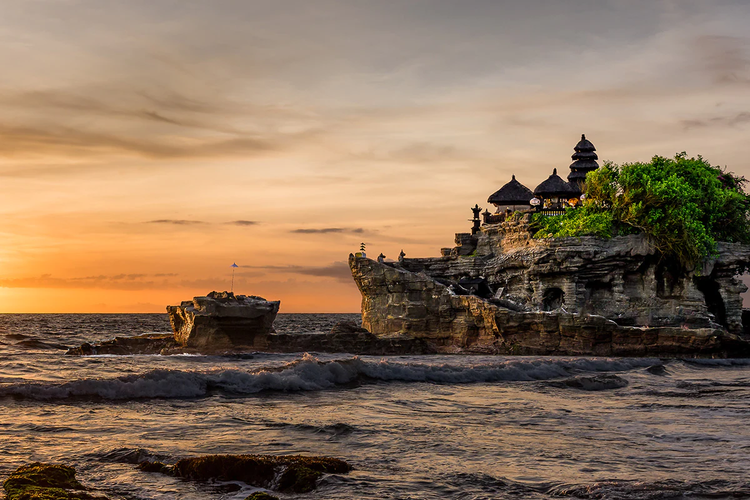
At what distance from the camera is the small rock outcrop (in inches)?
1548

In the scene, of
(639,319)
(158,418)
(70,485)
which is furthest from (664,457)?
(639,319)

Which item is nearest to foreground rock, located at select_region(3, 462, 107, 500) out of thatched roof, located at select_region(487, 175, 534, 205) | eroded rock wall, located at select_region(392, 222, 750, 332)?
eroded rock wall, located at select_region(392, 222, 750, 332)

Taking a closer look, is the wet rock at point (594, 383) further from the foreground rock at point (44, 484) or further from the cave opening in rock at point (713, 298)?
the cave opening in rock at point (713, 298)

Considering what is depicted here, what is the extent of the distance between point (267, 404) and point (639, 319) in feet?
110

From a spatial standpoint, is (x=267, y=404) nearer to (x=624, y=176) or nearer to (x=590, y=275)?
(x=590, y=275)

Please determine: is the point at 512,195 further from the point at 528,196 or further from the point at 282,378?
the point at 282,378

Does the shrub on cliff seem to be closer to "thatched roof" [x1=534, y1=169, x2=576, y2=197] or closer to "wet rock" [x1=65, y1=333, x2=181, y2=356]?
"thatched roof" [x1=534, y1=169, x2=576, y2=197]

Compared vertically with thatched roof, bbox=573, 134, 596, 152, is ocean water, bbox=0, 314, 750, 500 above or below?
below

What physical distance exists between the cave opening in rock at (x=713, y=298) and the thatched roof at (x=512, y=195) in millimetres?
14320

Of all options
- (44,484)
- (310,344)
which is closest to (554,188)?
(310,344)

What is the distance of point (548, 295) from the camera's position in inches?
1801

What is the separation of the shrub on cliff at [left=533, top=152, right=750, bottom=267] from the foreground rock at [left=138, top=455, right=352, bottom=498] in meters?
36.7

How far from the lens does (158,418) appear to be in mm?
14867

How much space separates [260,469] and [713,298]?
4654 centimetres
